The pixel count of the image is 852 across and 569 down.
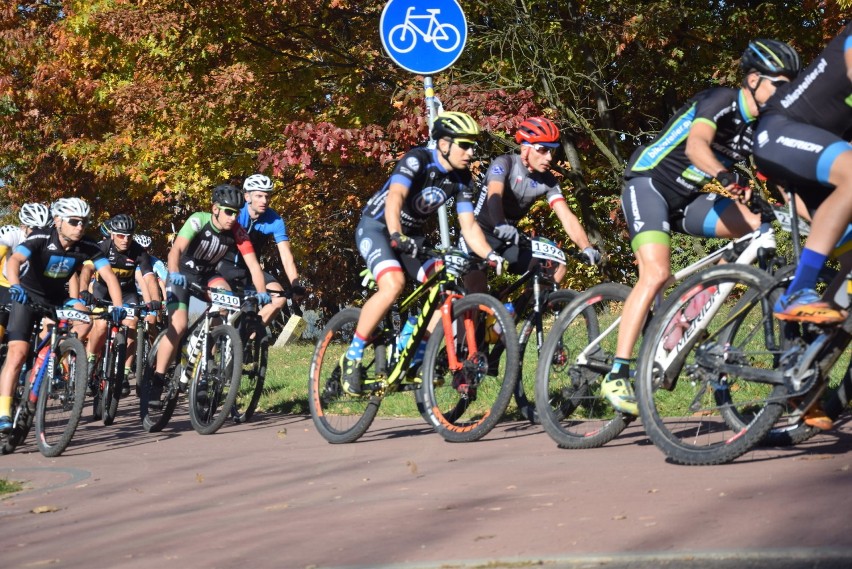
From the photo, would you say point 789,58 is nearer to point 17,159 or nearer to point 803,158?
point 803,158

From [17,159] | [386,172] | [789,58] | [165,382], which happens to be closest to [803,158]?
[789,58]

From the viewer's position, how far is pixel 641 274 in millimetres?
6941

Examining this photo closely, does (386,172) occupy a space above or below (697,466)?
above

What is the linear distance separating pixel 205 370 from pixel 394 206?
3.15 meters

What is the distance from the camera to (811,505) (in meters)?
4.82

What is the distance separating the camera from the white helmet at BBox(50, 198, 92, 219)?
1077cm

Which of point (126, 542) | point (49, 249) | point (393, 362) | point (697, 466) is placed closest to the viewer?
point (126, 542)

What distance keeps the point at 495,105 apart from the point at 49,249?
7927 mm

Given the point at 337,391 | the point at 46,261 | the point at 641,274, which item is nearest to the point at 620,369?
the point at 641,274

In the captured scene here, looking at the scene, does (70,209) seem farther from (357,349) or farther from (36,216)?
(357,349)

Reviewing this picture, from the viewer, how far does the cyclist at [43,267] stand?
34.8 ft

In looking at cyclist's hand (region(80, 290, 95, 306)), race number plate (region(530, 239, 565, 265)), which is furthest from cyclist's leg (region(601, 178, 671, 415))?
cyclist's hand (region(80, 290, 95, 306))

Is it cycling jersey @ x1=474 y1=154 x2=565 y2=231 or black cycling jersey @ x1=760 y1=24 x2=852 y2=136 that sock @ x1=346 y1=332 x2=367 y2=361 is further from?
black cycling jersey @ x1=760 y1=24 x2=852 y2=136

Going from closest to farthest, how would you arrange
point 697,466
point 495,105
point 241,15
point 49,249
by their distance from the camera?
point 697,466, point 49,249, point 495,105, point 241,15
